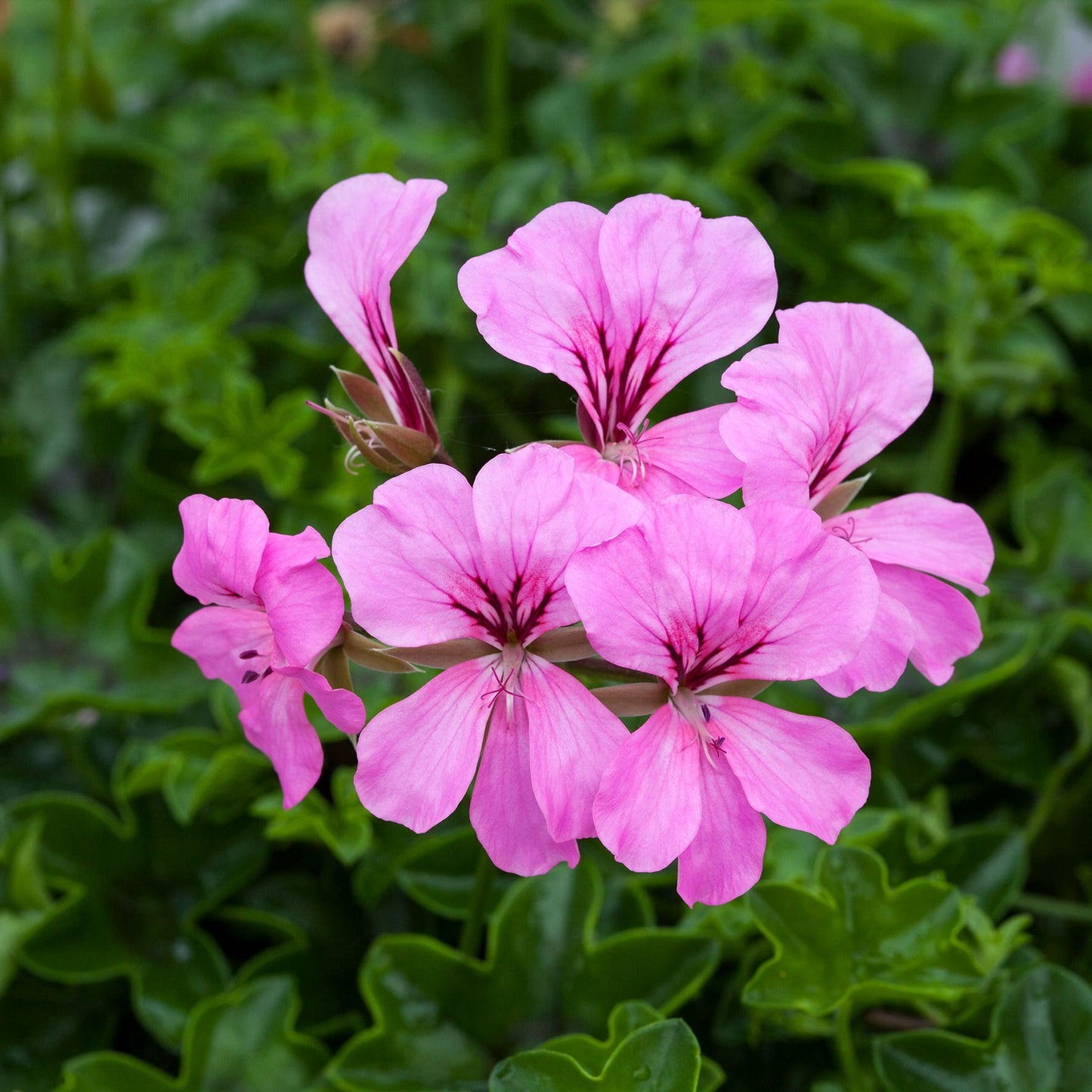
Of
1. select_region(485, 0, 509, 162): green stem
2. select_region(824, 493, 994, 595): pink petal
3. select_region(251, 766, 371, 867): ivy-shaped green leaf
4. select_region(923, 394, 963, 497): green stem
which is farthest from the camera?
select_region(485, 0, 509, 162): green stem

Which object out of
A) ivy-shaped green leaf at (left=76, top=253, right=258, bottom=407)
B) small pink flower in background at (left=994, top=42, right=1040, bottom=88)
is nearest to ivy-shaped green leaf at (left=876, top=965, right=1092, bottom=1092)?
ivy-shaped green leaf at (left=76, top=253, right=258, bottom=407)

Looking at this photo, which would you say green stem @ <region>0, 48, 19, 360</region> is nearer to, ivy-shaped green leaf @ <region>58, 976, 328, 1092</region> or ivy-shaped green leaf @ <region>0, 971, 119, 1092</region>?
ivy-shaped green leaf @ <region>0, 971, 119, 1092</region>

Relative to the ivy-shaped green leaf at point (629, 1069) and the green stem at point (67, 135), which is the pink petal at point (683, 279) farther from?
the green stem at point (67, 135)

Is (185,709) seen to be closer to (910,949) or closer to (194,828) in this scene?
(194,828)

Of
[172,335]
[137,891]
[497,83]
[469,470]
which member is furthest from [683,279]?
[497,83]

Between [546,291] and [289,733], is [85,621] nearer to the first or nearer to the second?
[289,733]

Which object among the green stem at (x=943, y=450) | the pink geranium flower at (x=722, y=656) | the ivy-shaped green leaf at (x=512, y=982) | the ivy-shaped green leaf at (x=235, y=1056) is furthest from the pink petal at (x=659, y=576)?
the green stem at (x=943, y=450)
